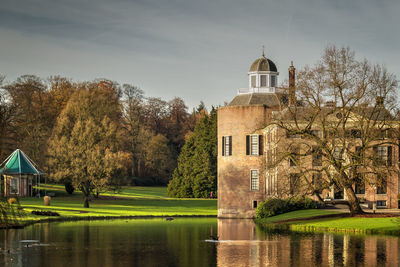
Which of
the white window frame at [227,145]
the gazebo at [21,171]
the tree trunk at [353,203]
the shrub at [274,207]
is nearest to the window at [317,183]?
the tree trunk at [353,203]

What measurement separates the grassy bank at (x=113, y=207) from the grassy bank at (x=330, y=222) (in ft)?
44.0

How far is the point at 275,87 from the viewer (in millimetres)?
61500

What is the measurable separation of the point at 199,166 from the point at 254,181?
23631mm

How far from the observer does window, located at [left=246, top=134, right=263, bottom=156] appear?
190 ft

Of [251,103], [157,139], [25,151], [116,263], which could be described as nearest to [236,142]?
[251,103]

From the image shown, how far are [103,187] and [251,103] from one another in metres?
16.2

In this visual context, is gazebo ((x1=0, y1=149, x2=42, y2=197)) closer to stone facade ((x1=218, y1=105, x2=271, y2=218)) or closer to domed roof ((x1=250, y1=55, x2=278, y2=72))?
stone facade ((x1=218, y1=105, x2=271, y2=218))

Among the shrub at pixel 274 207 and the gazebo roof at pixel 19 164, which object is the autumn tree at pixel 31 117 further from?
the shrub at pixel 274 207

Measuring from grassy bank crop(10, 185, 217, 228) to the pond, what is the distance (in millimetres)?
11644

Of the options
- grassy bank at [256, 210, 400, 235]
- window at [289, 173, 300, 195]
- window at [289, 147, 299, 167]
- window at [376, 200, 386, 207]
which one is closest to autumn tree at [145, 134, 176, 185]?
window at [289, 147, 299, 167]

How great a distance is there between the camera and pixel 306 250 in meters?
29.0

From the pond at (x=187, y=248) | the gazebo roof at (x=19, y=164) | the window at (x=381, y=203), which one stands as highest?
the gazebo roof at (x=19, y=164)

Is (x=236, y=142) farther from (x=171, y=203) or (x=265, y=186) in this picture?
(x=171, y=203)

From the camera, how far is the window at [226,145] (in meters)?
58.7
